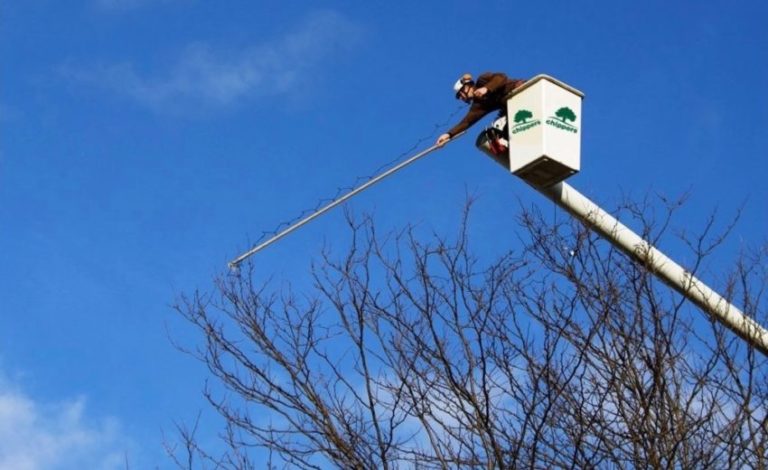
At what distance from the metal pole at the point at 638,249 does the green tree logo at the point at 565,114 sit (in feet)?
1.15

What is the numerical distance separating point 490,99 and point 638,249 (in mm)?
938

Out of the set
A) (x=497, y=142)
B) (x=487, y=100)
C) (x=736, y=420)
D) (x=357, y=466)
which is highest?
(x=487, y=100)

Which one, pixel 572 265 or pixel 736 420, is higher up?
pixel 572 265

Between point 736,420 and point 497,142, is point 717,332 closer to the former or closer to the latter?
point 736,420

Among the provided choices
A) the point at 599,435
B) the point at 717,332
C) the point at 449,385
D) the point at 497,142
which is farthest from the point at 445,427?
the point at 497,142

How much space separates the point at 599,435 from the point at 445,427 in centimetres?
83

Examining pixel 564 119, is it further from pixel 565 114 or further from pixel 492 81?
pixel 492 81

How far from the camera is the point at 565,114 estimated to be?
379 centimetres

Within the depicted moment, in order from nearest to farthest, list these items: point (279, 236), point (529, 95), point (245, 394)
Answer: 1. point (529, 95)
2. point (279, 236)
3. point (245, 394)

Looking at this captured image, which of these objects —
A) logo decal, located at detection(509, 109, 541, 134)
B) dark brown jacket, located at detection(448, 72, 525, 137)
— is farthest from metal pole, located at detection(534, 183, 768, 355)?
dark brown jacket, located at detection(448, 72, 525, 137)

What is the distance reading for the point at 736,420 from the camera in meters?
4.69

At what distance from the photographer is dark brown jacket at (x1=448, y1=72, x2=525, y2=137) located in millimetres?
3957

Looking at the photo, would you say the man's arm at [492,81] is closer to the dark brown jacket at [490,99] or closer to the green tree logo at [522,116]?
the dark brown jacket at [490,99]

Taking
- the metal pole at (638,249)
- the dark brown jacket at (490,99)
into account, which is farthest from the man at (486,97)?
the metal pole at (638,249)
